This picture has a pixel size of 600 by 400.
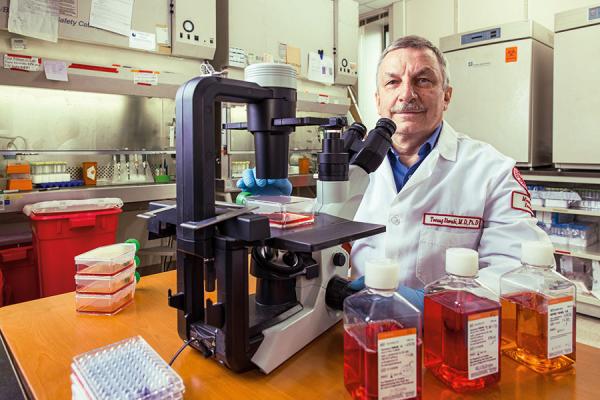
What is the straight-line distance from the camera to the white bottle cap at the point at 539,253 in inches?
27.4

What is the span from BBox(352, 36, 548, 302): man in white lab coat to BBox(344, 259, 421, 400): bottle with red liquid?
0.65 metres

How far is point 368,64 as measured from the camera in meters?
5.08

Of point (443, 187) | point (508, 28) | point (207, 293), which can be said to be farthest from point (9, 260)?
point (508, 28)

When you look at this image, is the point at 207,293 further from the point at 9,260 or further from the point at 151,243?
the point at 151,243

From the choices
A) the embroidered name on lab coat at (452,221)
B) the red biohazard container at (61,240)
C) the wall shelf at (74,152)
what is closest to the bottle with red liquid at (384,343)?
the embroidered name on lab coat at (452,221)

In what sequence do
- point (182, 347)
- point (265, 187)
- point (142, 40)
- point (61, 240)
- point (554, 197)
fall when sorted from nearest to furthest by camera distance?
point (182, 347) < point (265, 187) < point (61, 240) < point (142, 40) < point (554, 197)

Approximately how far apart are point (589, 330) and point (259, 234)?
2.71 metres

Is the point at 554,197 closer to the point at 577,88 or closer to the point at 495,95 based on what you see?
the point at 577,88

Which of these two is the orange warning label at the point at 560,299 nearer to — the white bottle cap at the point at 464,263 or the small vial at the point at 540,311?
the small vial at the point at 540,311

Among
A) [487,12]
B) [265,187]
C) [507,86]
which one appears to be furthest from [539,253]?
[487,12]

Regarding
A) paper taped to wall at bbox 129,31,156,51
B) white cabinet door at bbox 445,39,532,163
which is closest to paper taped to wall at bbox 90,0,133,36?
paper taped to wall at bbox 129,31,156,51

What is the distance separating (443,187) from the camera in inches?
52.2

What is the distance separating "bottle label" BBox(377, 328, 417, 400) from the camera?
580mm

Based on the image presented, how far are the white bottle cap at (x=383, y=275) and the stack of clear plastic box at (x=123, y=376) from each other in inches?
12.7
